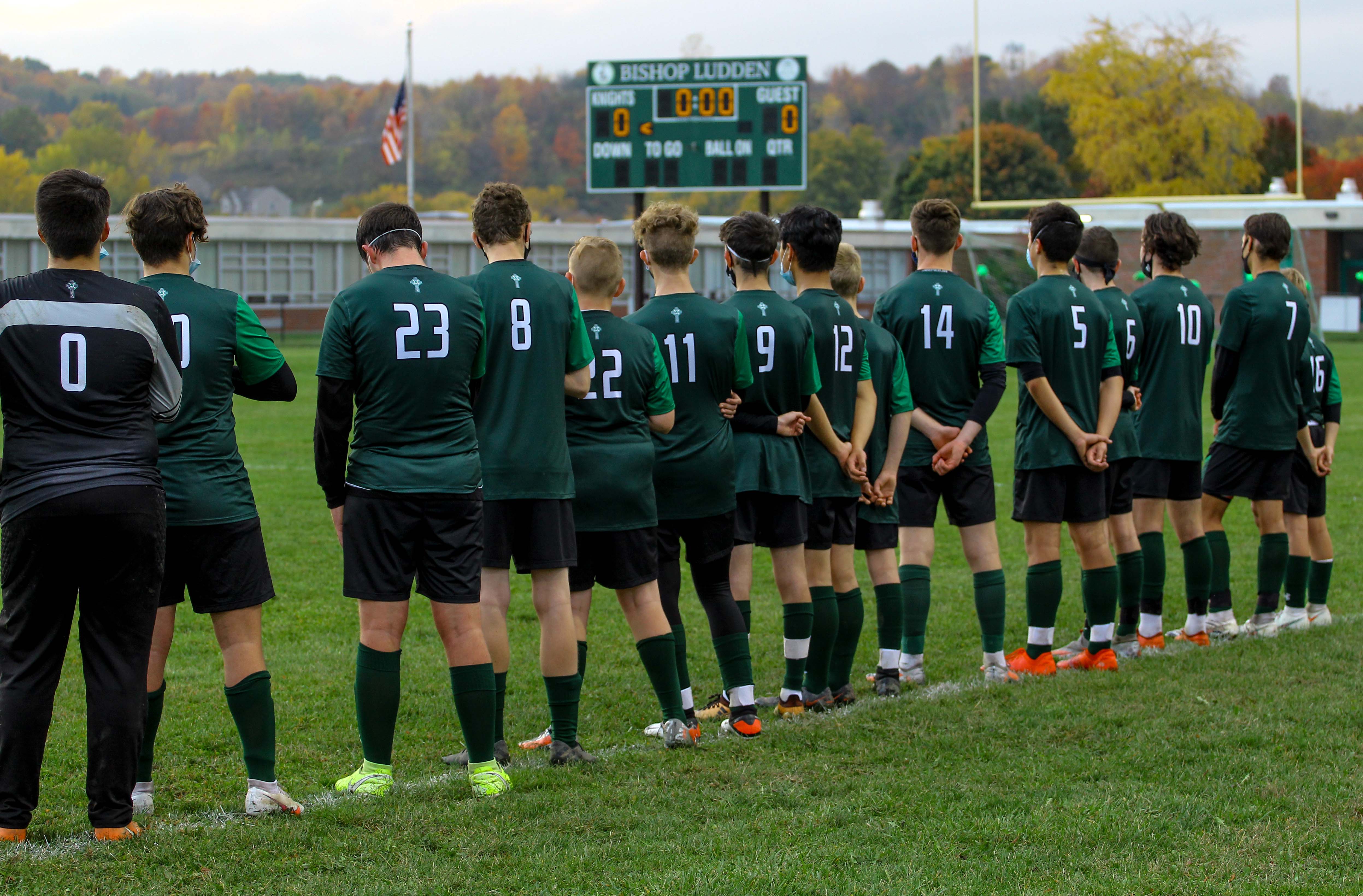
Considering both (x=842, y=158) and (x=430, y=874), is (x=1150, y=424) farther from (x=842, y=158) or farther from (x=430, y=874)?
(x=842, y=158)

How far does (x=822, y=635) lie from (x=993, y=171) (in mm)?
60602

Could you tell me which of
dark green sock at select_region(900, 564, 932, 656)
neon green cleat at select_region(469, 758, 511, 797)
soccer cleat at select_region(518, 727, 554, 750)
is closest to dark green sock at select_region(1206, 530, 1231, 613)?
dark green sock at select_region(900, 564, 932, 656)

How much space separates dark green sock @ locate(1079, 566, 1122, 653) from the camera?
6180 mm

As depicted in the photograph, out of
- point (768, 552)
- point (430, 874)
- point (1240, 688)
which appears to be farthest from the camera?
point (768, 552)

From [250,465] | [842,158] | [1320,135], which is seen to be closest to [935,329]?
[250,465]

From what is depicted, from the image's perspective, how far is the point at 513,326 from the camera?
4527 millimetres

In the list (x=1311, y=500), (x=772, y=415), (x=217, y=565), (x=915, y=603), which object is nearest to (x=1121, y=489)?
(x=915, y=603)

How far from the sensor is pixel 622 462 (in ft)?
15.8

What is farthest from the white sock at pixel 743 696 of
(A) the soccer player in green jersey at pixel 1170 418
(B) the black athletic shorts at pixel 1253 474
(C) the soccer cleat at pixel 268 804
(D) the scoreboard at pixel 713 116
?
(D) the scoreboard at pixel 713 116

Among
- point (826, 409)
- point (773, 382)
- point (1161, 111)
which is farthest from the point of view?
point (1161, 111)

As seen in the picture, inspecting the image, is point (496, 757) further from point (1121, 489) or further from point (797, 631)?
point (1121, 489)

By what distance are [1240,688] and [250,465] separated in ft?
37.5

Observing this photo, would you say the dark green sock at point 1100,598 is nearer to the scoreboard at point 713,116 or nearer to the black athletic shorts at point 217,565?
the black athletic shorts at point 217,565

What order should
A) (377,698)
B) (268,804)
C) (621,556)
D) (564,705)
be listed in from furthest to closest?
(621,556), (564,705), (377,698), (268,804)
